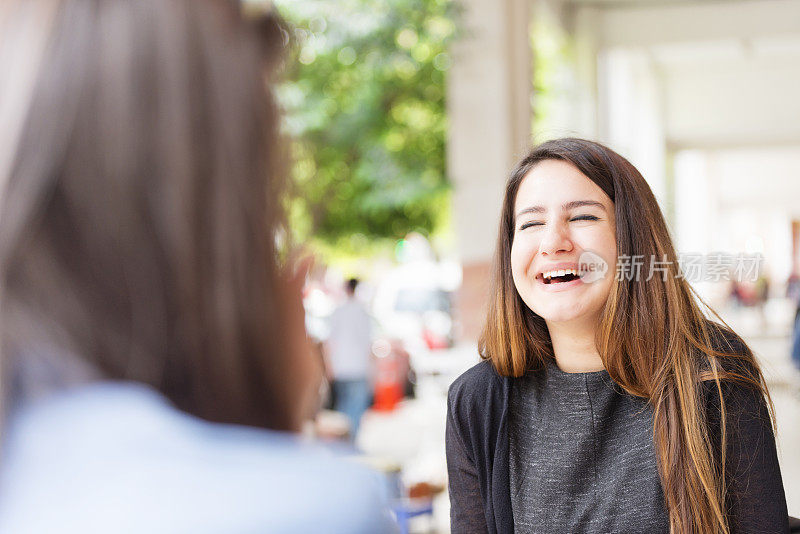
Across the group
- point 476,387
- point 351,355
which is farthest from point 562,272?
point 351,355

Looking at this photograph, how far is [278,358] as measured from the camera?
614mm

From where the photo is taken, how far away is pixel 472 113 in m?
7.23

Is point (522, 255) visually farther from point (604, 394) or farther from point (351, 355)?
point (351, 355)

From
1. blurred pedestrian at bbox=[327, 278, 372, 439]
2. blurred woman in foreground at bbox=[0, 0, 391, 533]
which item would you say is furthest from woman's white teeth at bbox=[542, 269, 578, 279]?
blurred pedestrian at bbox=[327, 278, 372, 439]

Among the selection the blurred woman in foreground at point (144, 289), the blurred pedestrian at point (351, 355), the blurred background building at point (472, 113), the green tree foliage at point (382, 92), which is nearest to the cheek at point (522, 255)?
the blurred background building at point (472, 113)

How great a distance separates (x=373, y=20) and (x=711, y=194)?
16.7 meters

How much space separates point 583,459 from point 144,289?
48.3 inches

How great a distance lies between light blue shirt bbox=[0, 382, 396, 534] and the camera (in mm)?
512

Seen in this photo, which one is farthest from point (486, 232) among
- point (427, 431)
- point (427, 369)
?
point (427, 369)

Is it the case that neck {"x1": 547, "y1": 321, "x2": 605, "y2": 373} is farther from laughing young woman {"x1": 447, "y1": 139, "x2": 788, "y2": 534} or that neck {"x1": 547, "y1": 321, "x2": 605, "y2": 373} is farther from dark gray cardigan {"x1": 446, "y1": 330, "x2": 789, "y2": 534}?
dark gray cardigan {"x1": 446, "y1": 330, "x2": 789, "y2": 534}

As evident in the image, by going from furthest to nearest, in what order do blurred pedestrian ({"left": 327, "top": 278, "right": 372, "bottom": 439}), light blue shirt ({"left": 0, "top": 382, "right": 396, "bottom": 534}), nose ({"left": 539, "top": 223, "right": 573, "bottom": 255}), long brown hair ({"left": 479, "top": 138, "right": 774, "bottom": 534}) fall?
blurred pedestrian ({"left": 327, "top": 278, "right": 372, "bottom": 439}), nose ({"left": 539, "top": 223, "right": 573, "bottom": 255}), long brown hair ({"left": 479, "top": 138, "right": 774, "bottom": 534}), light blue shirt ({"left": 0, "top": 382, "right": 396, "bottom": 534})

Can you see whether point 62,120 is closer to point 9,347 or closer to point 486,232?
point 9,347

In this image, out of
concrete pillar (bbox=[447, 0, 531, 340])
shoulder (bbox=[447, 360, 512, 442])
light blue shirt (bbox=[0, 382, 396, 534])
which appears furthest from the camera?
concrete pillar (bbox=[447, 0, 531, 340])

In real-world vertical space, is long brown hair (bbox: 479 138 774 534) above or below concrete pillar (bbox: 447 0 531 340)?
below
